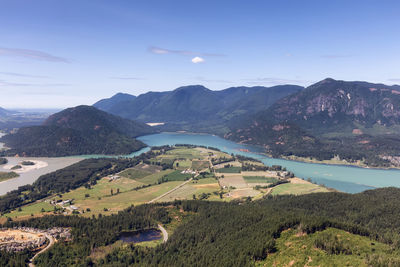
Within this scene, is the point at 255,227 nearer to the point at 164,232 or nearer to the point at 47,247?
the point at 164,232

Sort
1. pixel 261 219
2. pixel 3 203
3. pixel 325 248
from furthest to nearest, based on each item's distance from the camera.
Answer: pixel 3 203
pixel 261 219
pixel 325 248

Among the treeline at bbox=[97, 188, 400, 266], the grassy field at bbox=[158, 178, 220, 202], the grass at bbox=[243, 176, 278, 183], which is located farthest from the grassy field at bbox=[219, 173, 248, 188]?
the treeline at bbox=[97, 188, 400, 266]

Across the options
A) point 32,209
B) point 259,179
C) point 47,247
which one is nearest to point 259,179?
point 259,179

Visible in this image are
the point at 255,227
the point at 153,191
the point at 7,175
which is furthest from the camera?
the point at 7,175

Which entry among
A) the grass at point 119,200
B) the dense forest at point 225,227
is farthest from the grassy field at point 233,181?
the grass at point 119,200

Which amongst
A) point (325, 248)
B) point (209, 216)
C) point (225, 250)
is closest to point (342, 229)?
point (325, 248)

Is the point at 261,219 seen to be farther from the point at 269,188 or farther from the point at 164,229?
the point at 269,188

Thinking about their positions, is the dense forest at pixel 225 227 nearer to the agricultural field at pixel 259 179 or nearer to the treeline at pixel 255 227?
the treeline at pixel 255 227
